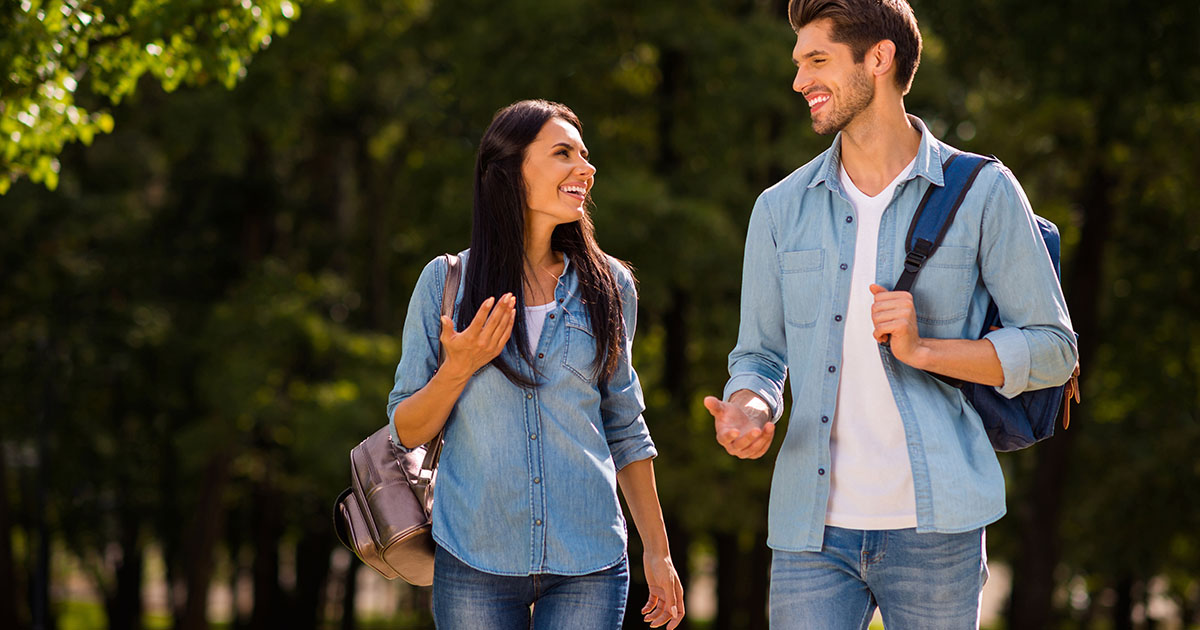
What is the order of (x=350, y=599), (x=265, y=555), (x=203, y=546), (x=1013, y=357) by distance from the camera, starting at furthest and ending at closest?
(x=350, y=599), (x=265, y=555), (x=203, y=546), (x=1013, y=357)

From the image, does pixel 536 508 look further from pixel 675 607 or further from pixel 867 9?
pixel 867 9

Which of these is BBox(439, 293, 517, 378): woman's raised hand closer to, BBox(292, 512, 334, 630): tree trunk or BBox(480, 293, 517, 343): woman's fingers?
BBox(480, 293, 517, 343): woman's fingers

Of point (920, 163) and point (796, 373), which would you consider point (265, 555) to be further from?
point (920, 163)

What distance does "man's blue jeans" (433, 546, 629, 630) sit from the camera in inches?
134

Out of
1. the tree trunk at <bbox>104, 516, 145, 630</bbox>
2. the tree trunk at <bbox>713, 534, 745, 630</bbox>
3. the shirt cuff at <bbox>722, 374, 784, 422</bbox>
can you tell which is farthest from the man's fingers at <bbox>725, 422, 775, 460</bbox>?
the tree trunk at <bbox>104, 516, 145, 630</bbox>

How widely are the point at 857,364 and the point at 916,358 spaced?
21cm

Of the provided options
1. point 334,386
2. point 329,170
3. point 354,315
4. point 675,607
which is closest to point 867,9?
point 675,607

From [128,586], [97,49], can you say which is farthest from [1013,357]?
[128,586]

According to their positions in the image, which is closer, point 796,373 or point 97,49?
point 796,373

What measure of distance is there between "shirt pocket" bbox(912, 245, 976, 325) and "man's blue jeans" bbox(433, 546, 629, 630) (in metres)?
1.00

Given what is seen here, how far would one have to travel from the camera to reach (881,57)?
10.8ft

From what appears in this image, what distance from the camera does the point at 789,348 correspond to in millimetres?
3395

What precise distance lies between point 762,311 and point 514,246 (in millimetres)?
674

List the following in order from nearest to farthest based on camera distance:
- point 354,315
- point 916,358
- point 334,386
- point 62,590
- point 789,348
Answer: point 916,358 → point 789,348 → point 334,386 → point 354,315 → point 62,590
